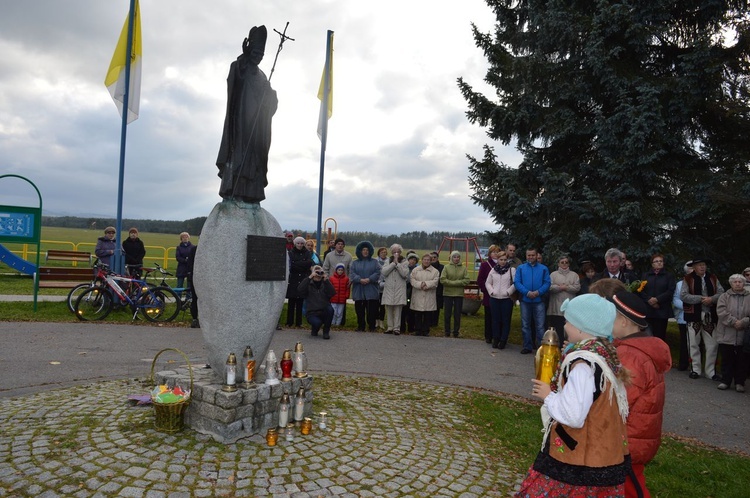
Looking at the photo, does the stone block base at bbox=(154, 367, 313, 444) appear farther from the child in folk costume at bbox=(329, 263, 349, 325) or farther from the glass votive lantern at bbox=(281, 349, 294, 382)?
the child in folk costume at bbox=(329, 263, 349, 325)

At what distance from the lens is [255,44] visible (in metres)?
5.58

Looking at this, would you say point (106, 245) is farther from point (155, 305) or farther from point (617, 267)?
point (617, 267)

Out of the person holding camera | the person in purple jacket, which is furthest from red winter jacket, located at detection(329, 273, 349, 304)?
the person in purple jacket

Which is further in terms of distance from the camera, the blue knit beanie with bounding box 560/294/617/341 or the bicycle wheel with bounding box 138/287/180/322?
the bicycle wheel with bounding box 138/287/180/322

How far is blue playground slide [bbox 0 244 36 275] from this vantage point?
42.5 feet

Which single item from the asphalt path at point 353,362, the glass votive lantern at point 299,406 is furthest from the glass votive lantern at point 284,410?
the asphalt path at point 353,362

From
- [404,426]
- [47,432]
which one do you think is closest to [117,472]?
[47,432]

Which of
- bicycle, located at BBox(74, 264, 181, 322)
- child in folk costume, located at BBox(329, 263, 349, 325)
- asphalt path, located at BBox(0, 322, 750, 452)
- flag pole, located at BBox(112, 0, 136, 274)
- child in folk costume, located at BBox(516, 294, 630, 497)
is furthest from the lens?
flag pole, located at BBox(112, 0, 136, 274)

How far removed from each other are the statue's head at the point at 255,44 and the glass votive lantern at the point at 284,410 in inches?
141

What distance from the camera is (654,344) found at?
10.0ft

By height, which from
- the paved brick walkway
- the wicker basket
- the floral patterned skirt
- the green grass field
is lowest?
the green grass field

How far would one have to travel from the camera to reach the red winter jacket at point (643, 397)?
2994 mm

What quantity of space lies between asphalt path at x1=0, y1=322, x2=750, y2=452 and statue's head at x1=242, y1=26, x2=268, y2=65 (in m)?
4.37

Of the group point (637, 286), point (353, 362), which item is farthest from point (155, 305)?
point (637, 286)
